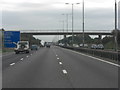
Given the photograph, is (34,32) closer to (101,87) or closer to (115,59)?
(115,59)

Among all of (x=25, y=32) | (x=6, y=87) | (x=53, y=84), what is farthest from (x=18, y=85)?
(x=25, y=32)

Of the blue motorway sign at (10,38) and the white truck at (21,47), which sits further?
the blue motorway sign at (10,38)

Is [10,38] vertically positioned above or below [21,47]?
above

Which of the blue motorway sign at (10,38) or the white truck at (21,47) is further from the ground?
the blue motorway sign at (10,38)

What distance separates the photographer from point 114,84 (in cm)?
1246

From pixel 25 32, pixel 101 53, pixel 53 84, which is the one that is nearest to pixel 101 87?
pixel 53 84

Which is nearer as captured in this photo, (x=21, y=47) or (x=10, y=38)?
(x=21, y=47)

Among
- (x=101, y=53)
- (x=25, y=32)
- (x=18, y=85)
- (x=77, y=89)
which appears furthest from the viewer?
(x=25, y=32)

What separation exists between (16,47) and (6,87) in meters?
44.6

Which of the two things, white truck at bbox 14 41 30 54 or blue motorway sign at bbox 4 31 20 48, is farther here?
blue motorway sign at bbox 4 31 20 48

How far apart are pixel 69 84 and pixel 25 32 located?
9557 centimetres

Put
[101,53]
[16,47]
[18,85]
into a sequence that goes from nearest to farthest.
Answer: [18,85] < [101,53] < [16,47]

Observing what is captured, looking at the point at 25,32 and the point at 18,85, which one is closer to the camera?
the point at 18,85

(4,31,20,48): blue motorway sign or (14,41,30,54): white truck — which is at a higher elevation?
(4,31,20,48): blue motorway sign
